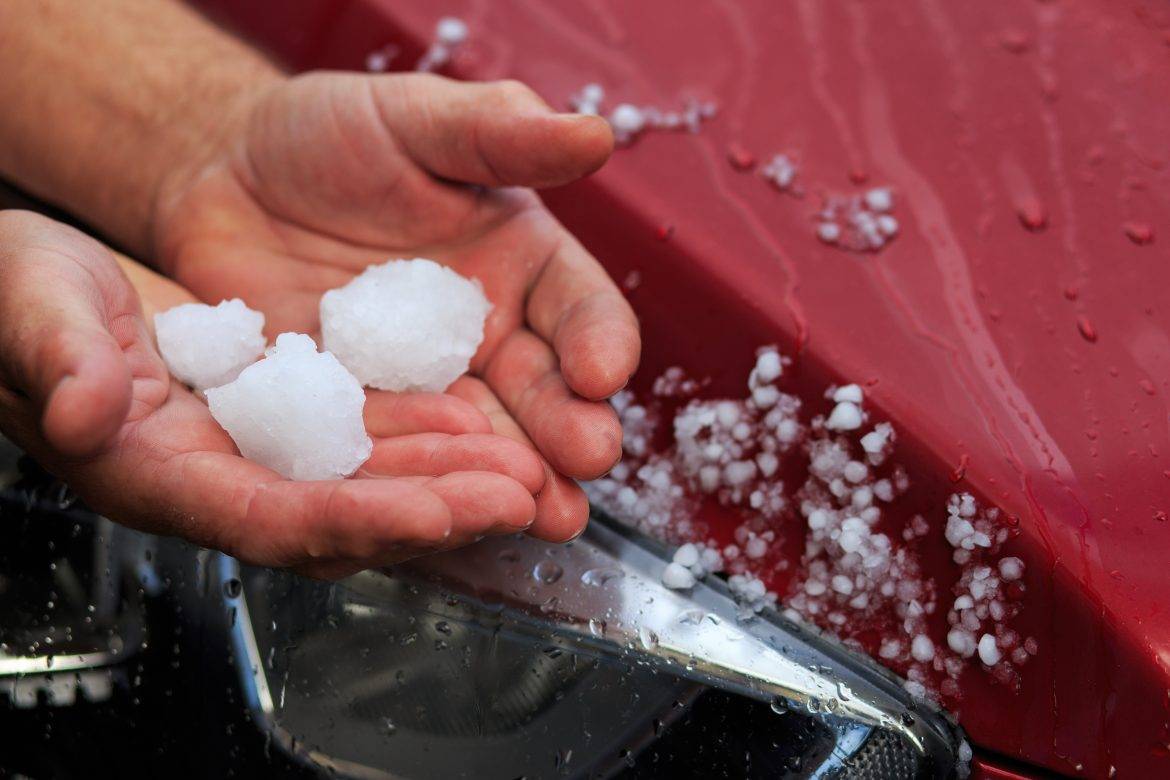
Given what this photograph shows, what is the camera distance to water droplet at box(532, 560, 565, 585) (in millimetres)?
851

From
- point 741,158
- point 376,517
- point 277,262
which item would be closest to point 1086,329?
point 741,158

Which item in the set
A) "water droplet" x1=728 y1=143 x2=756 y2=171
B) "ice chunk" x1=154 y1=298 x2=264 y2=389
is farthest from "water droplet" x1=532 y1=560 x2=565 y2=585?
"water droplet" x1=728 y1=143 x2=756 y2=171

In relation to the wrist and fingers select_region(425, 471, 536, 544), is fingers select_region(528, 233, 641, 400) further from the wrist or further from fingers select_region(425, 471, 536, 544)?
the wrist

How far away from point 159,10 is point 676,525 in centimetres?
99

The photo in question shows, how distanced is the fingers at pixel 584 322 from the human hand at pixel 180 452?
9 cm

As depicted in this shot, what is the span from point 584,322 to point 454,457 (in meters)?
0.17

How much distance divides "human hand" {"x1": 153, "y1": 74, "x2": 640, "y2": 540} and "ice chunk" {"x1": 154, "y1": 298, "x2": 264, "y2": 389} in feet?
0.31

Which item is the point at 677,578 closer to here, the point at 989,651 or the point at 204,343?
the point at 989,651

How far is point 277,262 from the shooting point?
984mm

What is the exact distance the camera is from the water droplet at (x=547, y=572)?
2.79 ft

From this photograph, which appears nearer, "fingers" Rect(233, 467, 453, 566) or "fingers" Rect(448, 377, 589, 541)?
"fingers" Rect(233, 467, 453, 566)

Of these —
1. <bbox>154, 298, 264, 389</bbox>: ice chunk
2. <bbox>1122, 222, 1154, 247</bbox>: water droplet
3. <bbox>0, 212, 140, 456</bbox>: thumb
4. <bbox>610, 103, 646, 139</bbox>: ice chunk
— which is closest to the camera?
<bbox>0, 212, 140, 456</bbox>: thumb

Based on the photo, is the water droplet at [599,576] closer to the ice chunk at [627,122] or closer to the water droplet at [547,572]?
the water droplet at [547,572]

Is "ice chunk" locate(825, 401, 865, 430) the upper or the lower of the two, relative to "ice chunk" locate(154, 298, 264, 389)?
lower
